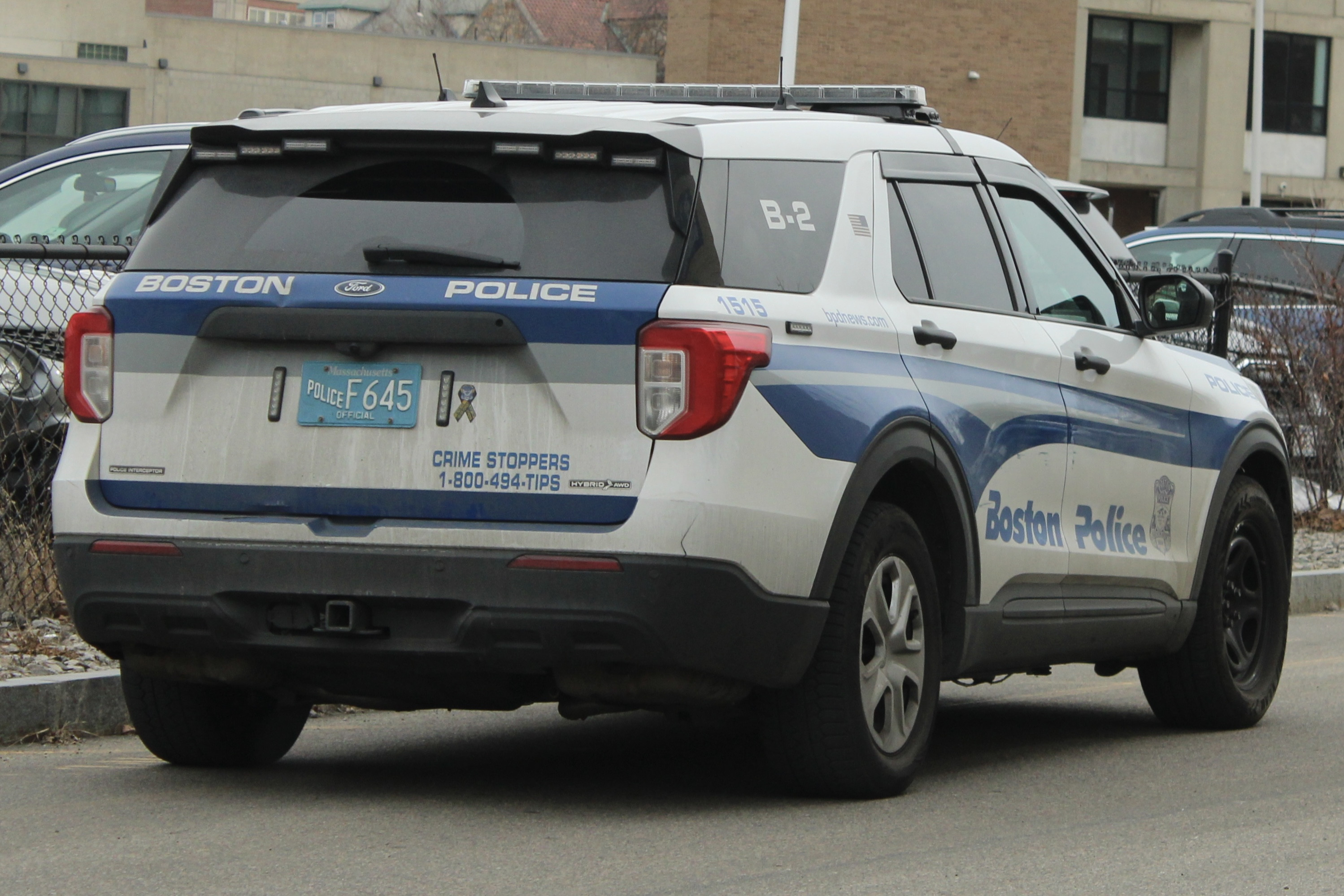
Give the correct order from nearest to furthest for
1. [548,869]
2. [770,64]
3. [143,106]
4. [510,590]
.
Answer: [548,869] < [510,590] < [770,64] < [143,106]

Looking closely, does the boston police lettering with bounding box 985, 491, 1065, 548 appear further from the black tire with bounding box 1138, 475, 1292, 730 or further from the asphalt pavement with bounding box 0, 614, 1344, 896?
the black tire with bounding box 1138, 475, 1292, 730

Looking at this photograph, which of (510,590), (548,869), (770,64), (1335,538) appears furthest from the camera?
(770,64)

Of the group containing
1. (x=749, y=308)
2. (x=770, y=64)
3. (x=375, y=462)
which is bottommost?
(x=375, y=462)

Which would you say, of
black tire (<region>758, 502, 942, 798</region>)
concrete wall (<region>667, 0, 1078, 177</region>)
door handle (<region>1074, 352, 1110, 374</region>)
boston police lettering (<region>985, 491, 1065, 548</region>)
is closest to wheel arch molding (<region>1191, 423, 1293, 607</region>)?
door handle (<region>1074, 352, 1110, 374</region>)

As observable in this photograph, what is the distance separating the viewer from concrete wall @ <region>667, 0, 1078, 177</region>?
4847 centimetres

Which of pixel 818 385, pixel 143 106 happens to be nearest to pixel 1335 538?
pixel 818 385

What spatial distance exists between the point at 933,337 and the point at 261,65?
58.7 meters

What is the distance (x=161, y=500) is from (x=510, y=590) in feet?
3.32

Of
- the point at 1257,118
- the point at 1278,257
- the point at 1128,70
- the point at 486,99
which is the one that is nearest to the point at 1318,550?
the point at 1278,257

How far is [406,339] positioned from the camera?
5.45 m

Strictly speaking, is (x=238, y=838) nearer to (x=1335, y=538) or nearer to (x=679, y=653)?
(x=679, y=653)

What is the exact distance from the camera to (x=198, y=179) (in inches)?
232

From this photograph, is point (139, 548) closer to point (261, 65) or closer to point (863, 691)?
point (863, 691)

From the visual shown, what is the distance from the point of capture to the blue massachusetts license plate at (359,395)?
5477 mm
